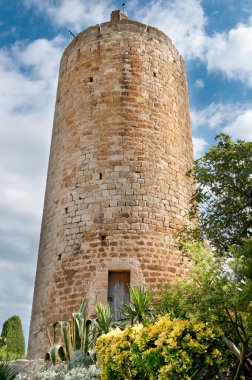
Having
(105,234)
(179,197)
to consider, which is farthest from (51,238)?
(179,197)

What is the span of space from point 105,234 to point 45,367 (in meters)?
3.71

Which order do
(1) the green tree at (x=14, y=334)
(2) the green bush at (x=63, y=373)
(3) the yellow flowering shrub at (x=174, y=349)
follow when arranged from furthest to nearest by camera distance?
(1) the green tree at (x=14, y=334), (2) the green bush at (x=63, y=373), (3) the yellow flowering shrub at (x=174, y=349)

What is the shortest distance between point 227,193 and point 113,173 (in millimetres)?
3246

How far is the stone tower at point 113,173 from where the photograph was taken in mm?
10742

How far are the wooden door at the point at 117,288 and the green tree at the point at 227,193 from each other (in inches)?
88.3

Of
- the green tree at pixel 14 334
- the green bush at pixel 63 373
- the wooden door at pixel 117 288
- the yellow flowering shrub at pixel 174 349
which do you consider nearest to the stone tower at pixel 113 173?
the wooden door at pixel 117 288

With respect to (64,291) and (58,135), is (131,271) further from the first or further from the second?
(58,135)

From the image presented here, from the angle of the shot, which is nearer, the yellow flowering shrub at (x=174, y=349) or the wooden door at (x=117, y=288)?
the yellow flowering shrub at (x=174, y=349)

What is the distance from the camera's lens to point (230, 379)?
758 centimetres

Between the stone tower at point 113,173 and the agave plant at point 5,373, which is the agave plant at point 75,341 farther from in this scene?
the stone tower at point 113,173

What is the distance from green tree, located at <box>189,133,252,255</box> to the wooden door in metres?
2.24

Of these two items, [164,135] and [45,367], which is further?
[164,135]

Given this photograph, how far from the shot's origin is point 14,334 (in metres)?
18.8

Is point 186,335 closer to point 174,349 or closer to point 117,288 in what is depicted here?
point 174,349
